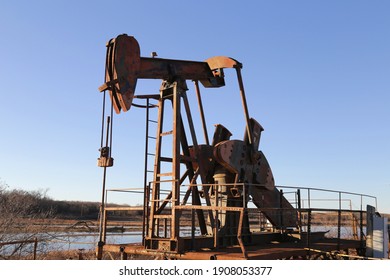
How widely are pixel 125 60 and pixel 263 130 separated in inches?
172

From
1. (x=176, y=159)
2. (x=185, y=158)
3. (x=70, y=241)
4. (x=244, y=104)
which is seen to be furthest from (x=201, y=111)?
(x=70, y=241)

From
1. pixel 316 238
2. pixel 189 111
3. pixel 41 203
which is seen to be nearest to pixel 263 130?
pixel 189 111

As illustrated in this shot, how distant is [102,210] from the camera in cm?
894

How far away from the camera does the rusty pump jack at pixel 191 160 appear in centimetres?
823

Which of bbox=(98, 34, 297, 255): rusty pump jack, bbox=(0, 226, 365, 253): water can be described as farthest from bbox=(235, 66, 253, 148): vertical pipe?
bbox=(0, 226, 365, 253): water

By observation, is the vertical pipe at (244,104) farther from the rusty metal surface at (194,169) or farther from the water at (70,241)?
the water at (70,241)

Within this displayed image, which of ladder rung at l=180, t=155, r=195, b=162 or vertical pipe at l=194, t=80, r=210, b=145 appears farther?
vertical pipe at l=194, t=80, r=210, b=145

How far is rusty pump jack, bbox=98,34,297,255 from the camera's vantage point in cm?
823

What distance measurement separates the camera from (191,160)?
9328 millimetres

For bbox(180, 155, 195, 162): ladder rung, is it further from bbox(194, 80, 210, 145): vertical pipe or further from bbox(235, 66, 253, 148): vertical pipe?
bbox(235, 66, 253, 148): vertical pipe

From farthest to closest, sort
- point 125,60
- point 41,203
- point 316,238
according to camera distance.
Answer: point 41,203, point 316,238, point 125,60
